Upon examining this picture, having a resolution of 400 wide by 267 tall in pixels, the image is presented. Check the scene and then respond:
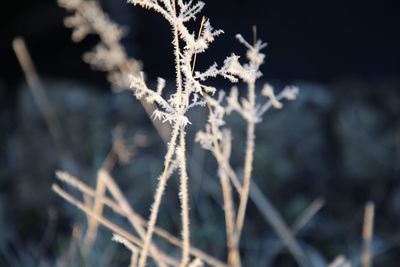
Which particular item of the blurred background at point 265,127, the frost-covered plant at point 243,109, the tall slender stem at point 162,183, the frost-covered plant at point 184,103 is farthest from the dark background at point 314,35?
the tall slender stem at point 162,183

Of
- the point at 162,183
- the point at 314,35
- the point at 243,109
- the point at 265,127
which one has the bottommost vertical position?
the point at 162,183

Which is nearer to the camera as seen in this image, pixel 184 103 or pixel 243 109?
pixel 184 103

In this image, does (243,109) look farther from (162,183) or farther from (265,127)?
(265,127)

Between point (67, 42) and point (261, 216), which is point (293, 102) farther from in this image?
point (67, 42)

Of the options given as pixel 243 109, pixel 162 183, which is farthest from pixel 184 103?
pixel 243 109

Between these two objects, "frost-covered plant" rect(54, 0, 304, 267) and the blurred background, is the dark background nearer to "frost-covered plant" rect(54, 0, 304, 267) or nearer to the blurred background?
the blurred background

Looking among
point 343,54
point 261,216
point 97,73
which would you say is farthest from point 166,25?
point 261,216

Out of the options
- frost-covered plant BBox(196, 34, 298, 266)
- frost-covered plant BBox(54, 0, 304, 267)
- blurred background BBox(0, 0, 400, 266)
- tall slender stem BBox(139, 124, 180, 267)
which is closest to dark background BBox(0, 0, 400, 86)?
blurred background BBox(0, 0, 400, 266)

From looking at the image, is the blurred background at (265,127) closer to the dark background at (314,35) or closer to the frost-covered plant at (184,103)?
A: the dark background at (314,35)
